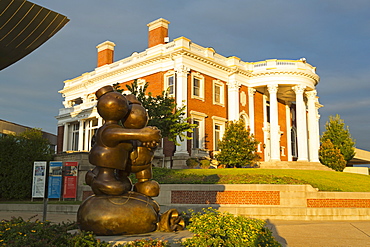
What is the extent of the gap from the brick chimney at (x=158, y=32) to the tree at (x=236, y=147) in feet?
36.8

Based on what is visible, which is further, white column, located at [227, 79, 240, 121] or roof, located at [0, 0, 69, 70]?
white column, located at [227, 79, 240, 121]

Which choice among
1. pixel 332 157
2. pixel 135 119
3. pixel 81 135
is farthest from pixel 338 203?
pixel 81 135

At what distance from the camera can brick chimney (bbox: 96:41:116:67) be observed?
135 ft

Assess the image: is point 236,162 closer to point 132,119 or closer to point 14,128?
point 132,119

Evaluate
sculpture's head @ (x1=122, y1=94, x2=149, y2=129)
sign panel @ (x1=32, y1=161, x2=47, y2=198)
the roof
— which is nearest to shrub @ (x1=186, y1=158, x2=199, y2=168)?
sign panel @ (x1=32, y1=161, x2=47, y2=198)

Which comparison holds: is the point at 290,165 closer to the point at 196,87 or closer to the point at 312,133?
the point at 312,133

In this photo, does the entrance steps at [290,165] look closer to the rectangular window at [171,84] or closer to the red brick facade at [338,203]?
the rectangular window at [171,84]

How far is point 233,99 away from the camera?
35.2 meters

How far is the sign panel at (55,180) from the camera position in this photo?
65.4 ft

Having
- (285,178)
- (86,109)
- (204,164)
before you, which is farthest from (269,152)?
(285,178)

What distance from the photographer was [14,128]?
47562 mm

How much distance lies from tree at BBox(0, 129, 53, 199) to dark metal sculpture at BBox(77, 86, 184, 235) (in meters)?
17.5

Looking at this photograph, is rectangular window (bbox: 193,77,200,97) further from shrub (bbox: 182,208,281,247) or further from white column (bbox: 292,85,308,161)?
shrub (bbox: 182,208,281,247)

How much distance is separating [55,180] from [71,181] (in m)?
0.89
